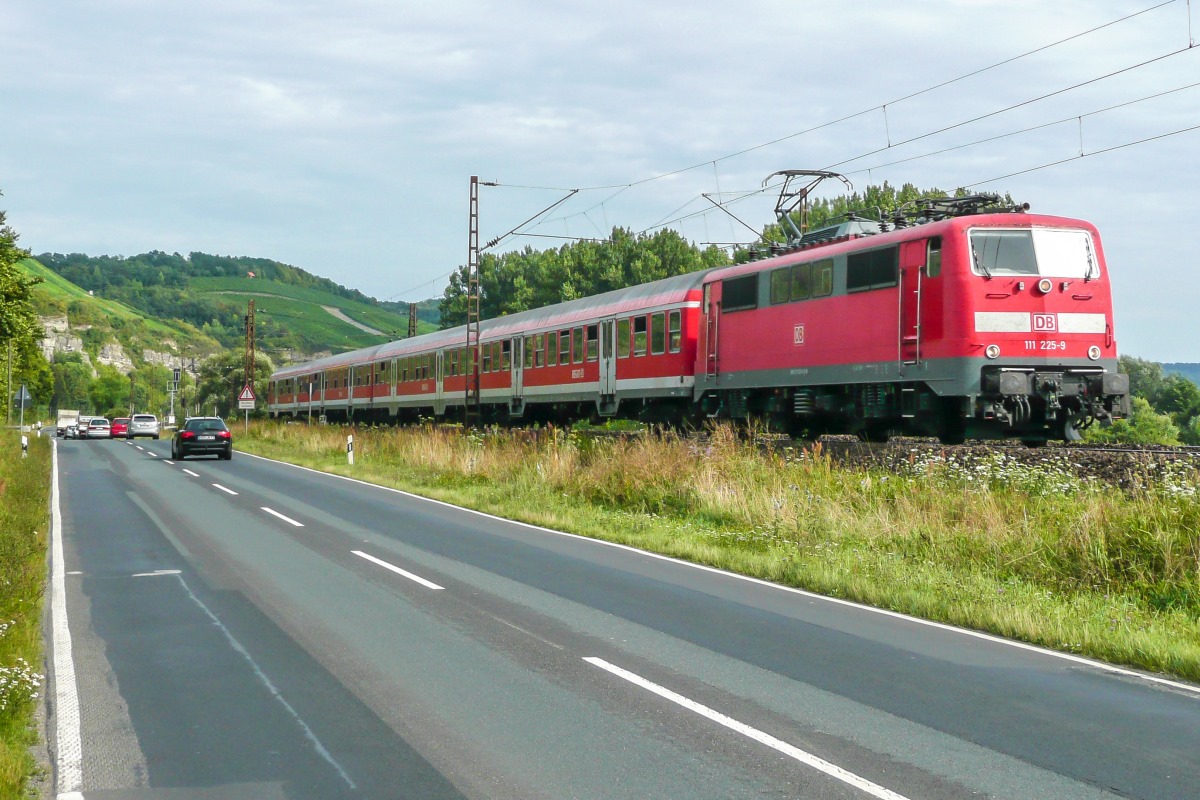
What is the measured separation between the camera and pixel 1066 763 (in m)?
5.35

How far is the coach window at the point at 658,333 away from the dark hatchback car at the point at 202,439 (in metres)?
16.7

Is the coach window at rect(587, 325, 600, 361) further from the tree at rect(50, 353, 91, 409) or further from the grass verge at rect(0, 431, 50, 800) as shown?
the tree at rect(50, 353, 91, 409)

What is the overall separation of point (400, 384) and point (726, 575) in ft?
125

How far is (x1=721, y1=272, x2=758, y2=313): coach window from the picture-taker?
77.0 ft

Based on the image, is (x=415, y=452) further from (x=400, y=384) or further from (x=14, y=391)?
(x=14, y=391)

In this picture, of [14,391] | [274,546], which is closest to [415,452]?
[274,546]

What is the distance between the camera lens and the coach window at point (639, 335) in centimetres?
2812

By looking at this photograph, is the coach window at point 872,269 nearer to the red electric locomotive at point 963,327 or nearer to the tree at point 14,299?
the red electric locomotive at point 963,327

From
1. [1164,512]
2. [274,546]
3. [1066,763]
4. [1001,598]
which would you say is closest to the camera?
[1066,763]

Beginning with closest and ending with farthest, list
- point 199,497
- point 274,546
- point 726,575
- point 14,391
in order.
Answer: point 726,575
point 274,546
point 199,497
point 14,391

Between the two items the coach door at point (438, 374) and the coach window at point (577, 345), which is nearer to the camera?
the coach window at point (577, 345)

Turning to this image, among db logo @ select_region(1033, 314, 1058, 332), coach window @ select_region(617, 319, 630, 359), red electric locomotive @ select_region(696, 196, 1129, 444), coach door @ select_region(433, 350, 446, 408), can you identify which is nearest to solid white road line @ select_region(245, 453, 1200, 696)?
red electric locomotive @ select_region(696, 196, 1129, 444)

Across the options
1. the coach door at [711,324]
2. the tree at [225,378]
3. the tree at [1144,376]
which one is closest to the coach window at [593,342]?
the coach door at [711,324]

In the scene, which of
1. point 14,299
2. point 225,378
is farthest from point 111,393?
point 14,299
